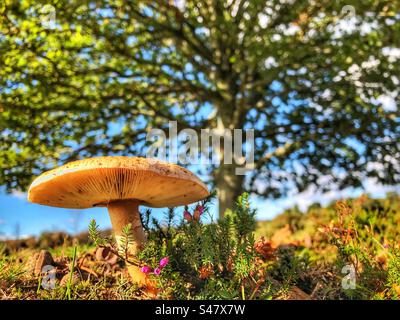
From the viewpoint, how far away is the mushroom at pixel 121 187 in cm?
318

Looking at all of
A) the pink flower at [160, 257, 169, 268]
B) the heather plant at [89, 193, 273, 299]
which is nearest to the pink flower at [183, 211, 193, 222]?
the heather plant at [89, 193, 273, 299]

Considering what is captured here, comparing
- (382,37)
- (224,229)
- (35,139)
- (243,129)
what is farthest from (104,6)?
(224,229)

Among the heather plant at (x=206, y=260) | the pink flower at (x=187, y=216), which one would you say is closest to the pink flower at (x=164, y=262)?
the heather plant at (x=206, y=260)

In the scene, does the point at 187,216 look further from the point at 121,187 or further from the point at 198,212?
the point at 121,187

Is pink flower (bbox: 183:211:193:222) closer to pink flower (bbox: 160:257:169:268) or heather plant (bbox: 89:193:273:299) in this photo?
heather plant (bbox: 89:193:273:299)

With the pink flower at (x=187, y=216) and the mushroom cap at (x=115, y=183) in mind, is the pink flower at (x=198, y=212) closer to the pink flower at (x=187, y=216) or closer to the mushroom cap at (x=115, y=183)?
the pink flower at (x=187, y=216)

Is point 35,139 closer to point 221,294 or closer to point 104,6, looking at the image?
point 104,6

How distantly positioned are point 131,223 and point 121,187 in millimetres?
364

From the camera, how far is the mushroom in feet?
10.4

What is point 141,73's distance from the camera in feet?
32.5

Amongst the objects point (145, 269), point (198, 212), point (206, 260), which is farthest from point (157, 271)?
point (198, 212)

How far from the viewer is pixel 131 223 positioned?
366cm

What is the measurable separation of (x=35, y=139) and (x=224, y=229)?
6670 mm

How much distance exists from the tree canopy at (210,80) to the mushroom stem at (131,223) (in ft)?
16.1
